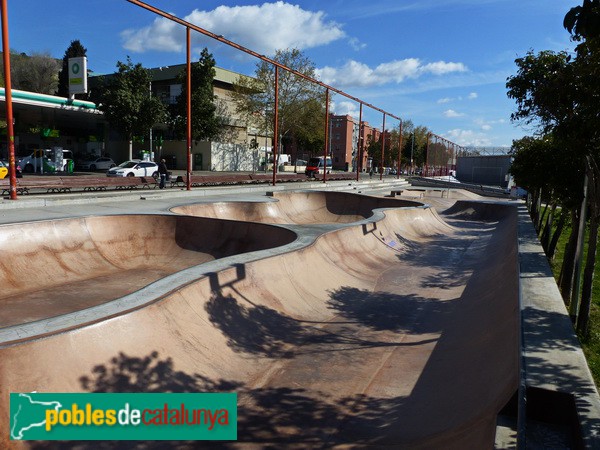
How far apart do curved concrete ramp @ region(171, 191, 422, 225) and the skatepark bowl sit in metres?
4.31

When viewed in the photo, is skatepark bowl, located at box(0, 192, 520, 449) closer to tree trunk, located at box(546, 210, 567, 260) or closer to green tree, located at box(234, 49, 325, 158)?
tree trunk, located at box(546, 210, 567, 260)

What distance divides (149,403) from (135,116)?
38.1 m

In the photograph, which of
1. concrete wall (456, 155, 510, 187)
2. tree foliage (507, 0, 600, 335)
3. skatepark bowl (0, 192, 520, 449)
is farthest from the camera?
concrete wall (456, 155, 510, 187)

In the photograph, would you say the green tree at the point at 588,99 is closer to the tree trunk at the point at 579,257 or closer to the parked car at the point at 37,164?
the tree trunk at the point at 579,257

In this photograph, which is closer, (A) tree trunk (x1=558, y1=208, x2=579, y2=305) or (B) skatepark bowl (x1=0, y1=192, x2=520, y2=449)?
(B) skatepark bowl (x1=0, y1=192, x2=520, y2=449)

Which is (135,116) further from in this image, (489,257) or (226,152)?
(489,257)

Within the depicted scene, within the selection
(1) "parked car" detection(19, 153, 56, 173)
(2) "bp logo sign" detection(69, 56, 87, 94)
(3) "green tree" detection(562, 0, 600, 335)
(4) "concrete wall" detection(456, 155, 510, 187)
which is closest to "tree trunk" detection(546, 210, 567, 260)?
(3) "green tree" detection(562, 0, 600, 335)

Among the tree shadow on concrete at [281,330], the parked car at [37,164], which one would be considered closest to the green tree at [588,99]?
the tree shadow on concrete at [281,330]

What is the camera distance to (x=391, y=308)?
25.0 ft

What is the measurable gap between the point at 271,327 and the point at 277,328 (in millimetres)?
95

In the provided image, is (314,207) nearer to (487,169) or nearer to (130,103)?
(130,103)

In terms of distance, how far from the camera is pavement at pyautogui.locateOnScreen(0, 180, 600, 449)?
3672mm

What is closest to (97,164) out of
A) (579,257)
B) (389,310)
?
(389,310)

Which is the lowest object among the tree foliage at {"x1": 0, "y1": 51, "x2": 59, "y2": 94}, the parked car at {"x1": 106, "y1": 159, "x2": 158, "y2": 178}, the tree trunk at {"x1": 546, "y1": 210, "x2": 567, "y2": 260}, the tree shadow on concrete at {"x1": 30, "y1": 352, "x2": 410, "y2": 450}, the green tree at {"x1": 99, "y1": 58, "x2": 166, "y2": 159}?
the tree shadow on concrete at {"x1": 30, "y1": 352, "x2": 410, "y2": 450}
